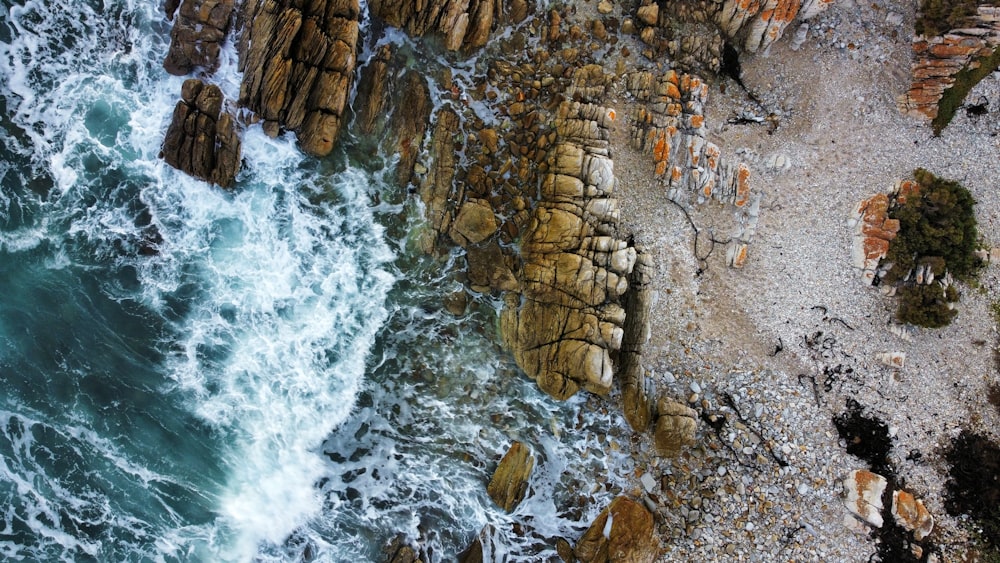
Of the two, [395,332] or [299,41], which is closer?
[299,41]

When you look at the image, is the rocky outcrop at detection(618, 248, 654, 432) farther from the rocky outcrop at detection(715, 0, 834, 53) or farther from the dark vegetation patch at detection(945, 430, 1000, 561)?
the dark vegetation patch at detection(945, 430, 1000, 561)

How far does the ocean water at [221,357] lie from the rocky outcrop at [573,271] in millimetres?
1253

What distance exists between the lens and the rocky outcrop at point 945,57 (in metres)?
21.2

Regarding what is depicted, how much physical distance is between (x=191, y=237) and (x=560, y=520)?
16.7 metres

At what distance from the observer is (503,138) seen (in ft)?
74.2

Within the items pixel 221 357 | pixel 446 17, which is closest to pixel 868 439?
pixel 446 17

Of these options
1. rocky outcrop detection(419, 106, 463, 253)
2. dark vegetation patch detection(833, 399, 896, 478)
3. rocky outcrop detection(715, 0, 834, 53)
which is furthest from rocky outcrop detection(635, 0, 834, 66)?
dark vegetation patch detection(833, 399, 896, 478)

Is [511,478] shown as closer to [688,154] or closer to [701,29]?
[688,154]

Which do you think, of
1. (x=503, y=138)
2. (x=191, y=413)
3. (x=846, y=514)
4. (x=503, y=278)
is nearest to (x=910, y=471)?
(x=846, y=514)

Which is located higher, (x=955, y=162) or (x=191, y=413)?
(x=955, y=162)

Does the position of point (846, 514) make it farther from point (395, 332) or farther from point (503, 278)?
point (395, 332)

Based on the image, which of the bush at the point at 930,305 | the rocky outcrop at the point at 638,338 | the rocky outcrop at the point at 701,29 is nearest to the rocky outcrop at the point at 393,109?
A: the rocky outcrop at the point at 701,29

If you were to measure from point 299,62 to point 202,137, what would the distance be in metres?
4.37

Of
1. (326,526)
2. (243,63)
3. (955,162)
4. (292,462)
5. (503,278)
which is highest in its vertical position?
(955,162)
